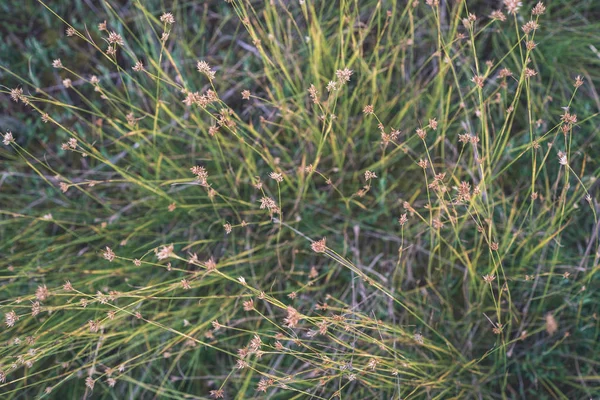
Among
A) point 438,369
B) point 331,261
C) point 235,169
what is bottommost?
point 438,369

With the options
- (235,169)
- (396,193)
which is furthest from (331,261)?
(235,169)

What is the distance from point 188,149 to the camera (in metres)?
2.12

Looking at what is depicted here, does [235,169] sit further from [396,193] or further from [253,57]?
[396,193]

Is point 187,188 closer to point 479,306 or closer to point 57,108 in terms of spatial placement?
point 57,108

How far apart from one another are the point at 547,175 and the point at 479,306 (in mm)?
571

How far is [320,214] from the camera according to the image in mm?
2027

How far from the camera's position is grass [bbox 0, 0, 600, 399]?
1752 millimetres

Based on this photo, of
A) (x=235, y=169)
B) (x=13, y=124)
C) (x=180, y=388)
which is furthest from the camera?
(x=13, y=124)

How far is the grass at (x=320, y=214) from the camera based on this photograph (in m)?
1.75

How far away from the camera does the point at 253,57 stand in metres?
2.17

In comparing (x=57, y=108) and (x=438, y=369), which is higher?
(x=57, y=108)

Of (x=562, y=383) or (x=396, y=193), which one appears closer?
(x=562, y=383)

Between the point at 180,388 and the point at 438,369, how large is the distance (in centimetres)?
92

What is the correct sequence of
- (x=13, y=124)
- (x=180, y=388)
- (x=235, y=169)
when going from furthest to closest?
1. (x=13, y=124)
2. (x=235, y=169)
3. (x=180, y=388)
